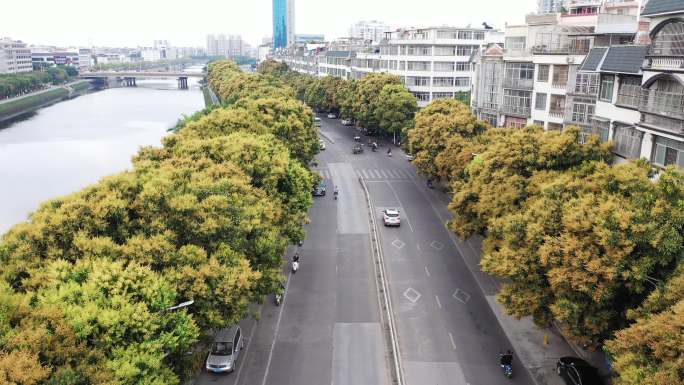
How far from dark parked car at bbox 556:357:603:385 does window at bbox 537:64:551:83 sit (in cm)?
2587

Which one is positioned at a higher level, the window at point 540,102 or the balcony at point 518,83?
the balcony at point 518,83

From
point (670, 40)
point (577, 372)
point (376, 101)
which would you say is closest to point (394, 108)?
point (376, 101)

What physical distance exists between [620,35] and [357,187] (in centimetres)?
2828

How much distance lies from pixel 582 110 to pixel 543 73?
5.50m

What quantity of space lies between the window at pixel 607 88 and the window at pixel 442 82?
5297 centimetres

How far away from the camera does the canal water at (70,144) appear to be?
199 ft

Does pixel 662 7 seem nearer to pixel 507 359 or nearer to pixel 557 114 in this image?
pixel 507 359

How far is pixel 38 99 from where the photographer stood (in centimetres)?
14025

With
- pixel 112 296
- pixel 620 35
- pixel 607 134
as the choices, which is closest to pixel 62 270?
pixel 112 296

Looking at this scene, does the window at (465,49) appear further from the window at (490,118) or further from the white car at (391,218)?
the white car at (391,218)

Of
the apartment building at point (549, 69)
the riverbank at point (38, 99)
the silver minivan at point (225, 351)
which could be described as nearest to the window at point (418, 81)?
the apartment building at point (549, 69)

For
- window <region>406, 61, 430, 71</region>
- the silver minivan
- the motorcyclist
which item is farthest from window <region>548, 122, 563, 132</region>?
window <region>406, 61, 430, 71</region>

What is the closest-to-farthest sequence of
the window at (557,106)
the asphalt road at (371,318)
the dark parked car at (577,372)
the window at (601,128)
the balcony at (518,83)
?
the dark parked car at (577,372) < the asphalt road at (371,318) < the window at (601,128) < the window at (557,106) < the balcony at (518,83)

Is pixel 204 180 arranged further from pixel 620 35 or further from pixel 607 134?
pixel 620 35
